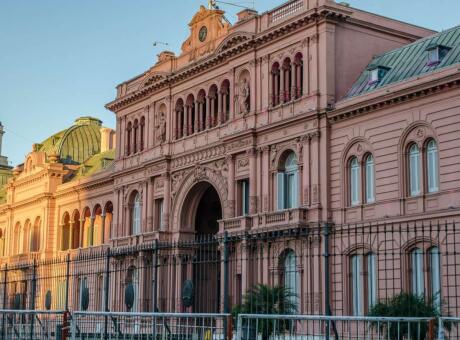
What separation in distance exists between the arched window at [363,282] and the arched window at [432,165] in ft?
12.3

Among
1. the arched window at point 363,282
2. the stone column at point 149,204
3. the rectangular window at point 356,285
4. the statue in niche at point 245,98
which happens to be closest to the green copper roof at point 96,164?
the stone column at point 149,204

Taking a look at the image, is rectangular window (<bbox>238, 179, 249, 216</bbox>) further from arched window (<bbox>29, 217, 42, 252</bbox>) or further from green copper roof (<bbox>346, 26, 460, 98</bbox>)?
arched window (<bbox>29, 217, 42, 252</bbox>)

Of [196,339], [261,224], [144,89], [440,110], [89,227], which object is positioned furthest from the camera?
[89,227]

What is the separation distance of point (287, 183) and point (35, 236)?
31.7 m

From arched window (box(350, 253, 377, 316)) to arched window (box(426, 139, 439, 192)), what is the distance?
3758 millimetres

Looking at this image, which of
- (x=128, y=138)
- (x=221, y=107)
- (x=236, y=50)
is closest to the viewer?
(x=236, y=50)

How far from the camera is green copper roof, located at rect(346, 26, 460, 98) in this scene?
36.3m

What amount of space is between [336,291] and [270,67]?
11618 millimetres

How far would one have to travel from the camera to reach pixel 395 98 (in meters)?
35.9

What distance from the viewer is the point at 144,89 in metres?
52.4

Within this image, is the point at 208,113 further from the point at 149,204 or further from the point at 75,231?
the point at 75,231

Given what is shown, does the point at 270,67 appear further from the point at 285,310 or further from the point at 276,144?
the point at 285,310

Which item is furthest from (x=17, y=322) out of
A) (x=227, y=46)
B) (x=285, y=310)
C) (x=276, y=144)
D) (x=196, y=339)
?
(x=227, y=46)

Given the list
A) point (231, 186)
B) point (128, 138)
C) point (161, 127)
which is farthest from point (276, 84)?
point (128, 138)
